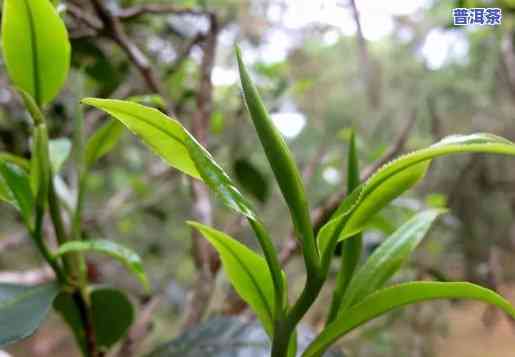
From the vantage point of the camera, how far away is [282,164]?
278 mm

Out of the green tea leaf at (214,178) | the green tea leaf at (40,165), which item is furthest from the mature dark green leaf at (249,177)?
the green tea leaf at (214,178)

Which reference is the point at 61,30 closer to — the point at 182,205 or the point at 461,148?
the point at 461,148

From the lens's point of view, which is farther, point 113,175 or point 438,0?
point 113,175

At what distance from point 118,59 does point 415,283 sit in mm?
1081

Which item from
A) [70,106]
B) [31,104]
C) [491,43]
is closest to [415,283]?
[31,104]

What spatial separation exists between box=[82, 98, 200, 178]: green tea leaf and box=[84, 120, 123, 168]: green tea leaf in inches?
7.5

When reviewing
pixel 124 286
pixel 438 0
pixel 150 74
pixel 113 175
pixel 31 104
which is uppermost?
pixel 31 104

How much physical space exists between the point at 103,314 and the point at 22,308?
0.12 meters

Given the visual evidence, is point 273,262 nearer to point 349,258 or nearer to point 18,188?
point 349,258

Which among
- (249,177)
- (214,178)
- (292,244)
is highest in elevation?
(214,178)

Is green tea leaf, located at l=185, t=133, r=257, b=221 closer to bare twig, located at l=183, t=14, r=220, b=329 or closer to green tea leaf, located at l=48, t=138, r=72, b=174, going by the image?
green tea leaf, located at l=48, t=138, r=72, b=174

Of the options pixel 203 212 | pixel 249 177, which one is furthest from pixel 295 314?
pixel 249 177

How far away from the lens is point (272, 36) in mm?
1309

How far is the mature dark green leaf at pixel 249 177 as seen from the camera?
985 mm
